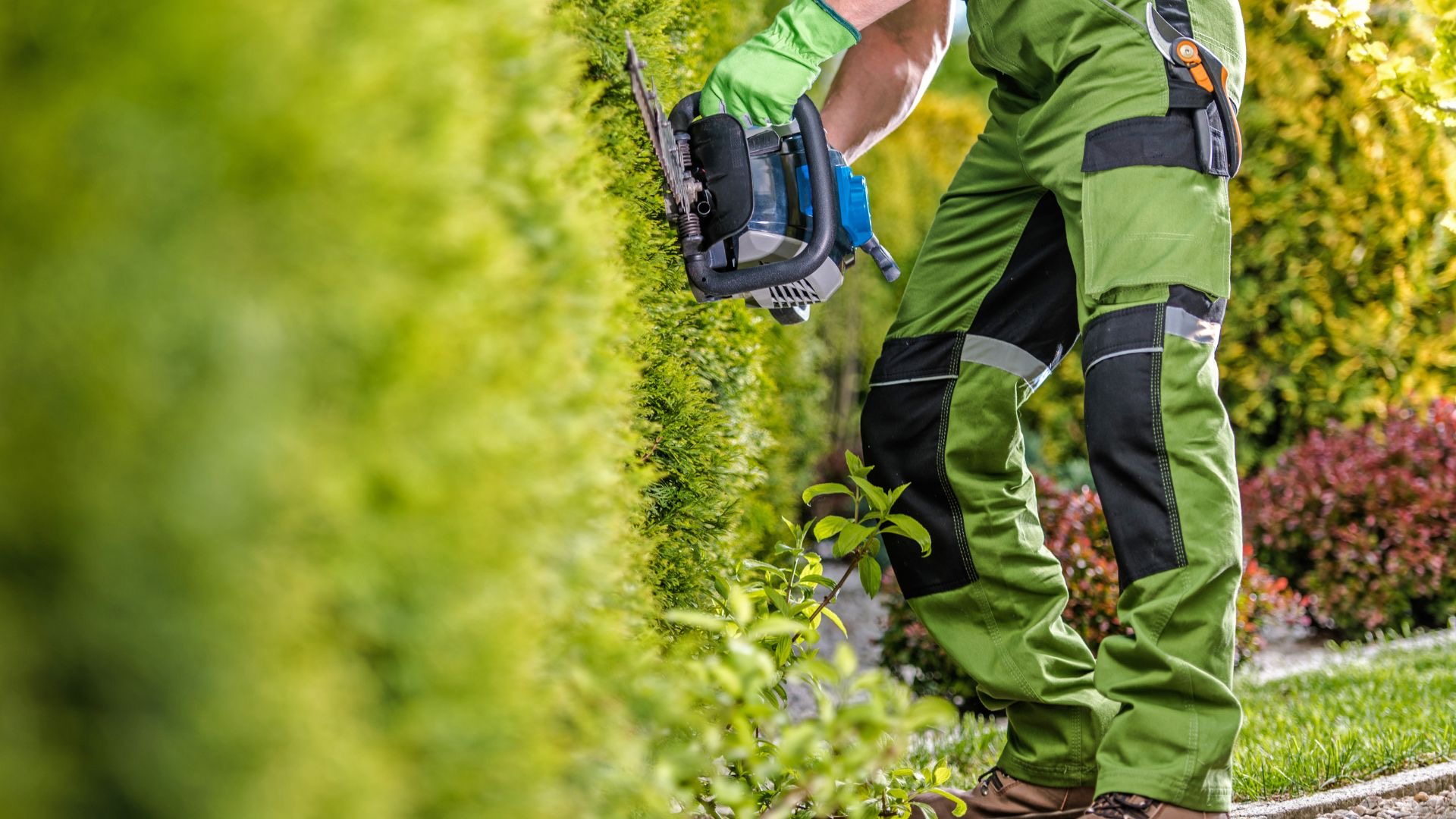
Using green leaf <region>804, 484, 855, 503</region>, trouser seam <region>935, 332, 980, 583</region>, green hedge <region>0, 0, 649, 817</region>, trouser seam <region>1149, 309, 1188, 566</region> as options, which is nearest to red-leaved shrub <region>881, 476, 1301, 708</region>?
trouser seam <region>935, 332, 980, 583</region>

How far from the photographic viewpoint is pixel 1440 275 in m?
6.06

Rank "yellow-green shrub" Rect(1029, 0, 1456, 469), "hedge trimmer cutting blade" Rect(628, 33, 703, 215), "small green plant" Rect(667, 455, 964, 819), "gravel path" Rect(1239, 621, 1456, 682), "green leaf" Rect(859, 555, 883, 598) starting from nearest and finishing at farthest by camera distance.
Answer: "small green plant" Rect(667, 455, 964, 819), "hedge trimmer cutting blade" Rect(628, 33, 703, 215), "green leaf" Rect(859, 555, 883, 598), "gravel path" Rect(1239, 621, 1456, 682), "yellow-green shrub" Rect(1029, 0, 1456, 469)

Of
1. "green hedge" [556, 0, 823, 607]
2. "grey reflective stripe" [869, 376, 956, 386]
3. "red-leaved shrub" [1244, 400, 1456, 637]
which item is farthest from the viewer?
"red-leaved shrub" [1244, 400, 1456, 637]

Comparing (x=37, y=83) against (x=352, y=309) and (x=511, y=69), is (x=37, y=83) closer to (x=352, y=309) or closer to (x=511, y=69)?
(x=352, y=309)

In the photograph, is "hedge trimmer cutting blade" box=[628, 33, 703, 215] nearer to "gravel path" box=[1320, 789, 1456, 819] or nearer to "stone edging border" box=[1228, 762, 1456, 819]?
"stone edging border" box=[1228, 762, 1456, 819]

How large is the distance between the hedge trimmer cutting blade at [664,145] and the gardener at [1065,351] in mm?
185

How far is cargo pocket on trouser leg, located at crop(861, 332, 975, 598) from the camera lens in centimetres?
233

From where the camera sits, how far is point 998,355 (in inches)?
92.5

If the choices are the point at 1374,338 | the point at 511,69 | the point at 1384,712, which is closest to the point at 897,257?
the point at 1374,338

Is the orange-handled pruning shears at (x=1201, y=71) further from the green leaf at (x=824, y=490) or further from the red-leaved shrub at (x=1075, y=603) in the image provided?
the red-leaved shrub at (x=1075, y=603)

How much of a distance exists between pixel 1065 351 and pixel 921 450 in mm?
437

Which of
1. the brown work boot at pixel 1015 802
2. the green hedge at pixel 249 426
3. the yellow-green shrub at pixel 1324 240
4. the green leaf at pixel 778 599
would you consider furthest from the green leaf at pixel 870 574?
the yellow-green shrub at pixel 1324 240

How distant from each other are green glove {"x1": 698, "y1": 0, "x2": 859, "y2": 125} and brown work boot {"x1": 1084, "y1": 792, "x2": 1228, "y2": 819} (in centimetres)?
129

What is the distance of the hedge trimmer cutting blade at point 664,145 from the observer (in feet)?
5.52
